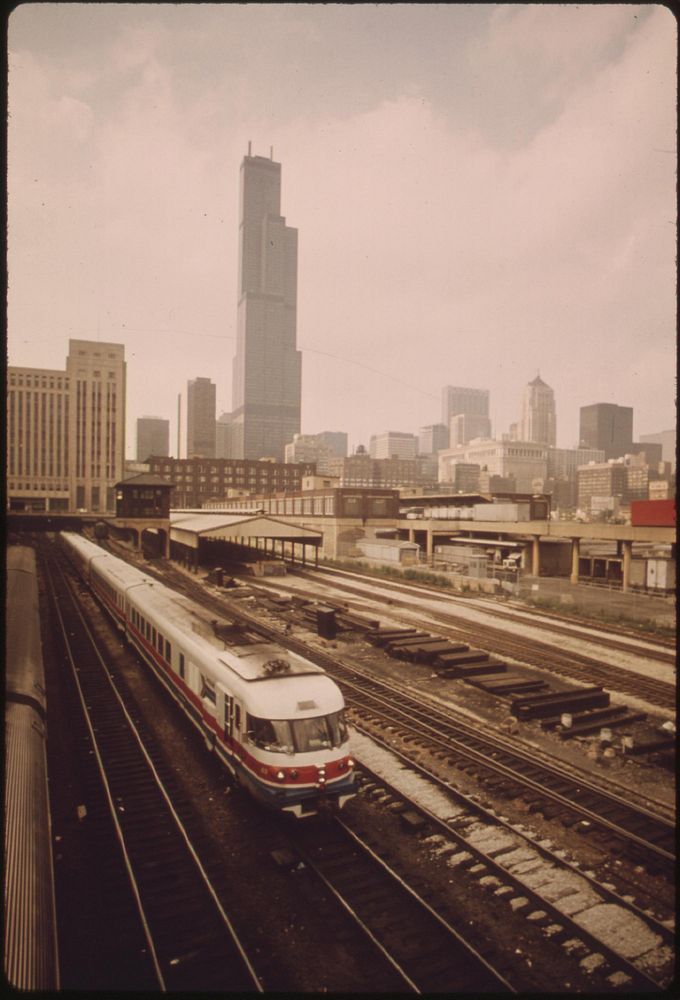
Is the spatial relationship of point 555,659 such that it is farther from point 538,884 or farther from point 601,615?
point 538,884

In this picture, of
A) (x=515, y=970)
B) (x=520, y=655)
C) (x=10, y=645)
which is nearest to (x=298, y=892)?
(x=515, y=970)

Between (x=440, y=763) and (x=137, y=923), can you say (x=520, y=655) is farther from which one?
(x=137, y=923)

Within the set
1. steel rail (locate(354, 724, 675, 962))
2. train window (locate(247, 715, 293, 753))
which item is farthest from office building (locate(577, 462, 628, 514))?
train window (locate(247, 715, 293, 753))

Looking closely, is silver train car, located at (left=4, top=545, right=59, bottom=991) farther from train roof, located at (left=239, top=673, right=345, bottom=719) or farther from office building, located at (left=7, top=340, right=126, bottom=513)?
office building, located at (left=7, top=340, right=126, bottom=513)

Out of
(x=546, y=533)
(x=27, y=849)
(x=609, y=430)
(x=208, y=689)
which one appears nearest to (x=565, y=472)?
(x=609, y=430)

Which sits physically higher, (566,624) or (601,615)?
(601,615)

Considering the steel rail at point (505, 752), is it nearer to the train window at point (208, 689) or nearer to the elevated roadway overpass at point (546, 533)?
the train window at point (208, 689)
